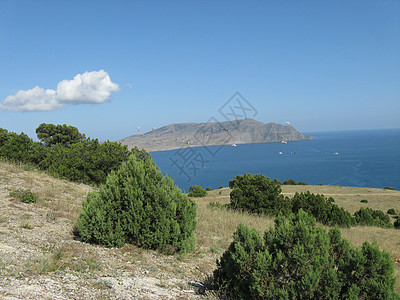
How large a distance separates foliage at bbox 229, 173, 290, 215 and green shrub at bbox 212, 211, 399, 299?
14.6 metres

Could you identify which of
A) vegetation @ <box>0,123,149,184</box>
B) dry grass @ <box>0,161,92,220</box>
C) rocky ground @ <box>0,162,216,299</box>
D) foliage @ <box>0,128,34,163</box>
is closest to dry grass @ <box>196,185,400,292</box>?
rocky ground @ <box>0,162,216,299</box>

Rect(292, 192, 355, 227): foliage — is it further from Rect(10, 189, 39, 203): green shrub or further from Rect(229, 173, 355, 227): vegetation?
Rect(10, 189, 39, 203): green shrub

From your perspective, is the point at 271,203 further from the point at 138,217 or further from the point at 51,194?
the point at 138,217

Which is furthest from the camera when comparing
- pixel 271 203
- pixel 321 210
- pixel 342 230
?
pixel 321 210

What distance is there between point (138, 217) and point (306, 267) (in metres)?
3.76

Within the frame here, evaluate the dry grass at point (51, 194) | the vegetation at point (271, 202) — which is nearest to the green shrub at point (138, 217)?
the dry grass at point (51, 194)

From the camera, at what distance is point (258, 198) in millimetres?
19125

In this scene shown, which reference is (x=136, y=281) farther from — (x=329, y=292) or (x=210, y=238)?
(x=210, y=238)

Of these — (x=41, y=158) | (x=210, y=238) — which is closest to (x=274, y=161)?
(x=41, y=158)

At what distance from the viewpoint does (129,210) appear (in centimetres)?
606

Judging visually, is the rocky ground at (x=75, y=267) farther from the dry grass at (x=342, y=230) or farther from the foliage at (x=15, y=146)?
the foliage at (x=15, y=146)

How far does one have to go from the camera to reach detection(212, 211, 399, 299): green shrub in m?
3.29

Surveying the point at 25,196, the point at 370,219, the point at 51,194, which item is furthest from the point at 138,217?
the point at 370,219

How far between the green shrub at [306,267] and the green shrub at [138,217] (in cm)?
243
